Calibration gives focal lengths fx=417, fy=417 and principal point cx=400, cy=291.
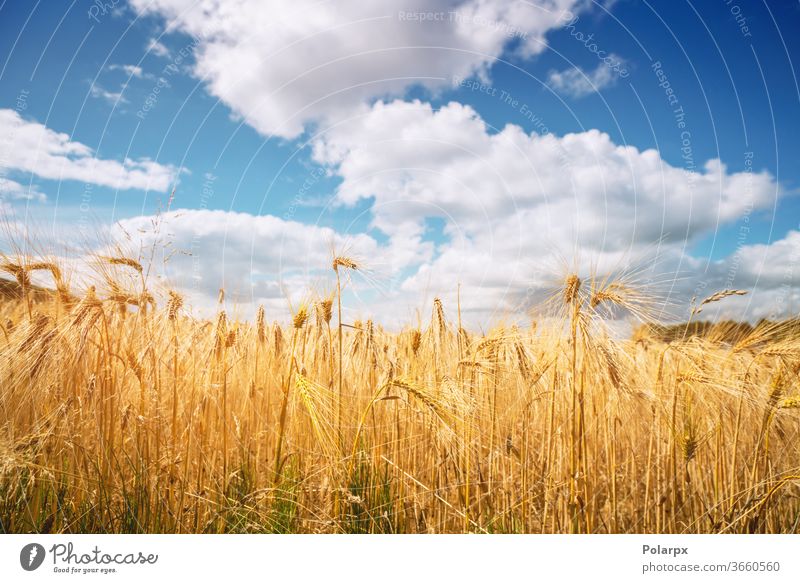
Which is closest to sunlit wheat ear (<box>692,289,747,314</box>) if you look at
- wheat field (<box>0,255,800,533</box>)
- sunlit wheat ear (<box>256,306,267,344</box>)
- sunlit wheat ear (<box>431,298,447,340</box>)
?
wheat field (<box>0,255,800,533</box>)

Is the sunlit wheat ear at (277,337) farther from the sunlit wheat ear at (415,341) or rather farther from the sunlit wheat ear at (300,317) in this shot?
the sunlit wheat ear at (415,341)

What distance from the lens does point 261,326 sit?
3.33m

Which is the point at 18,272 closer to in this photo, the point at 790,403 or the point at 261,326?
the point at 261,326

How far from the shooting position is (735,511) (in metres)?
2.67

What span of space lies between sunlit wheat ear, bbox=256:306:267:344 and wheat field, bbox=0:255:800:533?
0.15 metres

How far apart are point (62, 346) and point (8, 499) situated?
868 millimetres

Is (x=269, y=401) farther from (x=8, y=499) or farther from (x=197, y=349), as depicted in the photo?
(x=8, y=499)

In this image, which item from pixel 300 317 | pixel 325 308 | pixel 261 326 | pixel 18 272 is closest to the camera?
pixel 300 317

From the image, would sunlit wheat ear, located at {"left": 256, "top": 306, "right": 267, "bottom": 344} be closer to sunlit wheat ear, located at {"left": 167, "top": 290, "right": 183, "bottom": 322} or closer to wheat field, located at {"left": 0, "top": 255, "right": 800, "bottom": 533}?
wheat field, located at {"left": 0, "top": 255, "right": 800, "bottom": 533}
